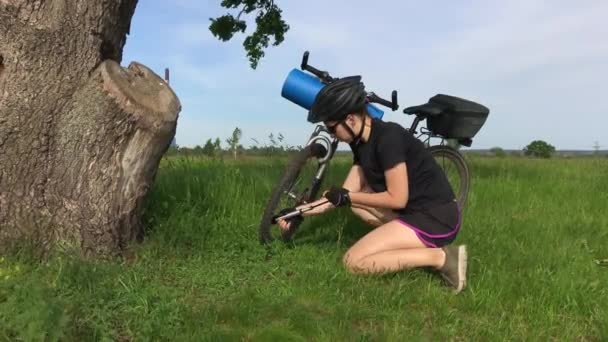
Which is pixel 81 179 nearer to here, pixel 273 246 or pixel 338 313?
pixel 273 246

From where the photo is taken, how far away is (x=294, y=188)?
448cm

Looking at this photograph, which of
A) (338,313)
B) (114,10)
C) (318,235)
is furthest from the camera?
(318,235)

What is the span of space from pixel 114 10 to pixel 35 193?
132 cm

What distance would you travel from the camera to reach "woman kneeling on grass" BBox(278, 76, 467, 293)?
3.79 meters

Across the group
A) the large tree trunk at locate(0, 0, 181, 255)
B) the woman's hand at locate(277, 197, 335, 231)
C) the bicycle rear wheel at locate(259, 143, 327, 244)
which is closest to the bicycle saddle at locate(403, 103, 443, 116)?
the bicycle rear wheel at locate(259, 143, 327, 244)

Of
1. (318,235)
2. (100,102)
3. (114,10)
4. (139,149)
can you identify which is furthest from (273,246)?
(114,10)

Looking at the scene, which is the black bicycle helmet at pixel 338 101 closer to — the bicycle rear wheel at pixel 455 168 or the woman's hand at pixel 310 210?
the woman's hand at pixel 310 210

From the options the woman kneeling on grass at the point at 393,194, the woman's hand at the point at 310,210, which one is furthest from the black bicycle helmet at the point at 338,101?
the woman's hand at the point at 310,210

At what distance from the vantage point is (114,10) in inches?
152

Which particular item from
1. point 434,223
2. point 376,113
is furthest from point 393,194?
point 376,113

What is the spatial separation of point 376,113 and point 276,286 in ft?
6.72

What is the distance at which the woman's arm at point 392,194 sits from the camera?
377 cm

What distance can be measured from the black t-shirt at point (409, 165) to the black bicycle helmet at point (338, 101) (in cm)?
25

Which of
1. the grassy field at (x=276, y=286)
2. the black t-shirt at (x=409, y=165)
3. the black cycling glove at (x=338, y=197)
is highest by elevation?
the black t-shirt at (x=409, y=165)
